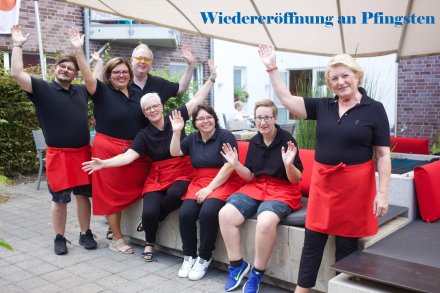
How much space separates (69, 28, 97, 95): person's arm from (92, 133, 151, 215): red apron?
48 cm

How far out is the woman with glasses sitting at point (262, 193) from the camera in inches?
133

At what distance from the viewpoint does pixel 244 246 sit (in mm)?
3719

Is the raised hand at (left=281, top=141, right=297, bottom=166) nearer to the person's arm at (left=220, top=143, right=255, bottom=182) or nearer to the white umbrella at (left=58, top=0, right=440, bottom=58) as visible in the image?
the person's arm at (left=220, top=143, right=255, bottom=182)

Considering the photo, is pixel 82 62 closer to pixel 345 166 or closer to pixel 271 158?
pixel 271 158

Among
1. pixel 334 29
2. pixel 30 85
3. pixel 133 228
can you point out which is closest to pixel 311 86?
pixel 334 29

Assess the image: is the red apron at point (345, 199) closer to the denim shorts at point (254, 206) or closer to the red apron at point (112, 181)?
the denim shorts at point (254, 206)

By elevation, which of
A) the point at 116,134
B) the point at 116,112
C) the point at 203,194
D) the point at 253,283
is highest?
the point at 116,112

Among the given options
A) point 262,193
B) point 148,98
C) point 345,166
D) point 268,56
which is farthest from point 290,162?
point 148,98

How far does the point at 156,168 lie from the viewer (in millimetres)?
4305

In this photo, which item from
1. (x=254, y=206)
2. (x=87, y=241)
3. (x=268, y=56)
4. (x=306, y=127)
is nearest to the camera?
(x=268, y=56)

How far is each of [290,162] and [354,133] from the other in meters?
0.68

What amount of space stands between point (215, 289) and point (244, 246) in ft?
1.37

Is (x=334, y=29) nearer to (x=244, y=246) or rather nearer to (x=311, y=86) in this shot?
(x=311, y=86)

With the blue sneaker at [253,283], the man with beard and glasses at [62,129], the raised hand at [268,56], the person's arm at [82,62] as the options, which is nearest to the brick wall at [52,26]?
the man with beard and glasses at [62,129]
